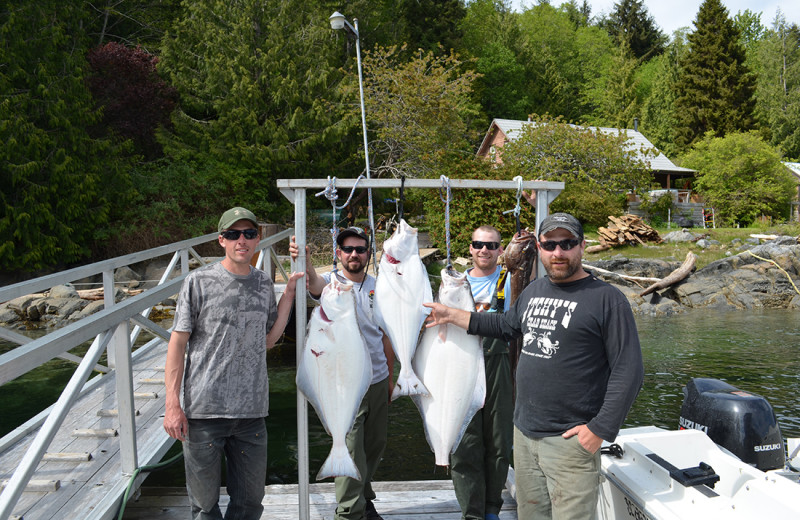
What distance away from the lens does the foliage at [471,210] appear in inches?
650

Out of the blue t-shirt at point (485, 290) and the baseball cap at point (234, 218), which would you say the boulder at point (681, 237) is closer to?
the blue t-shirt at point (485, 290)

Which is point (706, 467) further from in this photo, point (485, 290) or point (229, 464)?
point (229, 464)

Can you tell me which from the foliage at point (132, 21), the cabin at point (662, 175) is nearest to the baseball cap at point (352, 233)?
the foliage at point (132, 21)

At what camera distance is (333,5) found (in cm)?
2559

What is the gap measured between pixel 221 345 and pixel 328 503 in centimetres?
161

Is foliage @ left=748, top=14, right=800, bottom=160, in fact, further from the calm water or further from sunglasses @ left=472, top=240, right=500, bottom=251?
sunglasses @ left=472, top=240, right=500, bottom=251

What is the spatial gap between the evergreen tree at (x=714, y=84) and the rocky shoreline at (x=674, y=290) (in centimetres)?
2276

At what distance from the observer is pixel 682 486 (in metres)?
2.66

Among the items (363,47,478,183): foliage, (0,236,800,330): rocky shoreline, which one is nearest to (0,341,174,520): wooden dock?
(0,236,800,330): rocky shoreline

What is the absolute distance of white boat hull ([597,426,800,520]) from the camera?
2.46m

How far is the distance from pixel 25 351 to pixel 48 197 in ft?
55.0

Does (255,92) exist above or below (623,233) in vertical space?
above

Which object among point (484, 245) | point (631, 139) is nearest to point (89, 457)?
point (484, 245)

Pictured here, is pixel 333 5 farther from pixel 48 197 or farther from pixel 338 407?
pixel 338 407
